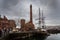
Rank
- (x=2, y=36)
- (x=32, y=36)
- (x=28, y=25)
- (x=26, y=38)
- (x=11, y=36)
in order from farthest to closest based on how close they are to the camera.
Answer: (x=28, y=25), (x=32, y=36), (x=26, y=38), (x=11, y=36), (x=2, y=36)

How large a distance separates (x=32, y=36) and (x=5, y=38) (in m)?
2.84

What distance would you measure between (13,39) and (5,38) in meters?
0.79

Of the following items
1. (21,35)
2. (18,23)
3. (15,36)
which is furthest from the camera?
(18,23)

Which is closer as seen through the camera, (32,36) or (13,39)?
(13,39)

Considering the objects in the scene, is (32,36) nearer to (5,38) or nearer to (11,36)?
(11,36)

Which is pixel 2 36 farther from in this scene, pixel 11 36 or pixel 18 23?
pixel 18 23

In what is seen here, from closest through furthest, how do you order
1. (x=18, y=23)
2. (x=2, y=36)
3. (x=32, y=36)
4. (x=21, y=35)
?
1. (x=2, y=36)
2. (x=21, y=35)
3. (x=32, y=36)
4. (x=18, y=23)

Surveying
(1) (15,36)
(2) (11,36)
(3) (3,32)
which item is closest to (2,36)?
(3) (3,32)

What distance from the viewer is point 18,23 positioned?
9.59 m

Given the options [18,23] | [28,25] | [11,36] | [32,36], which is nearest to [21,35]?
[11,36]

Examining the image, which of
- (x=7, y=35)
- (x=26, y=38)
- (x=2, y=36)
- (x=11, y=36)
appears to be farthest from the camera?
(x=26, y=38)

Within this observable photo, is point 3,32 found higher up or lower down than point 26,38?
higher up

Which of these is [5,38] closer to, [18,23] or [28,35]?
[28,35]

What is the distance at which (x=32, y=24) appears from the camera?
9938 mm
